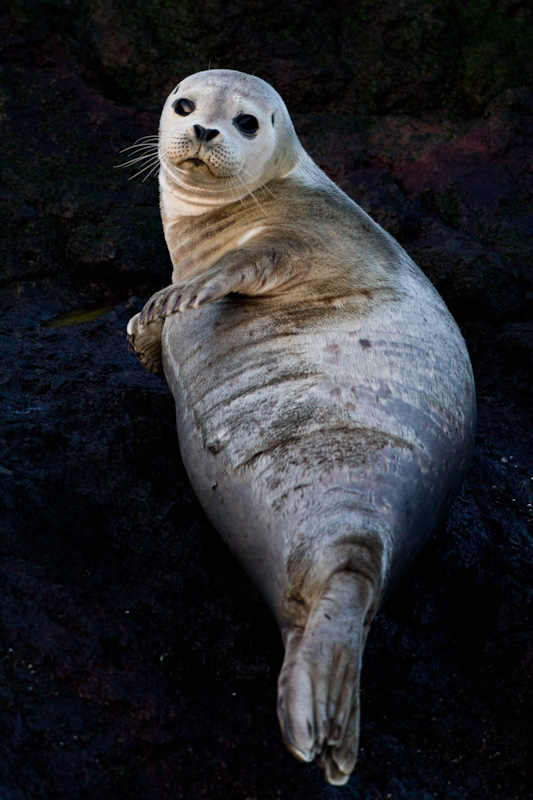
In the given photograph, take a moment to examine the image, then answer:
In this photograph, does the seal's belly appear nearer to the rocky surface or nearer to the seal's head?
the rocky surface

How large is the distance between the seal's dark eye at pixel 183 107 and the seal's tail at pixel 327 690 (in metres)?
2.56

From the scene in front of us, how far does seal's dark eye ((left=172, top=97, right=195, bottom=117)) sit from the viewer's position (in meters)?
4.64

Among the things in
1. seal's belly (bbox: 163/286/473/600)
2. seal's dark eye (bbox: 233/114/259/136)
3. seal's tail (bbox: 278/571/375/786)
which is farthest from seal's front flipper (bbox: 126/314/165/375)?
seal's tail (bbox: 278/571/375/786)

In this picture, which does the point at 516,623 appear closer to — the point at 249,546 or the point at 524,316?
the point at 249,546

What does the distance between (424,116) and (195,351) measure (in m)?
3.58

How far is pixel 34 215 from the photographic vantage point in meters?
6.11

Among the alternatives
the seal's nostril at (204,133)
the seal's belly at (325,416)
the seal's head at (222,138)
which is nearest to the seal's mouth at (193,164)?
the seal's head at (222,138)

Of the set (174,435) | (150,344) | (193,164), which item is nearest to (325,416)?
(174,435)

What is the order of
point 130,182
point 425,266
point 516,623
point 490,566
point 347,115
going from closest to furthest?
point 516,623 < point 490,566 < point 425,266 < point 130,182 < point 347,115

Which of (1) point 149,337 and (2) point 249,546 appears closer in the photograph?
(2) point 249,546

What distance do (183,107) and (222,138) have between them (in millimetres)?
369

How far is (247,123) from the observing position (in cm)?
464

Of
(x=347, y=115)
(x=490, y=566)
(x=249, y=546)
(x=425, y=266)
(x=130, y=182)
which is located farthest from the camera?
(x=347, y=115)

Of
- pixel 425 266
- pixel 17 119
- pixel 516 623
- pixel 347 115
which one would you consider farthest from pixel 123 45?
pixel 516 623
